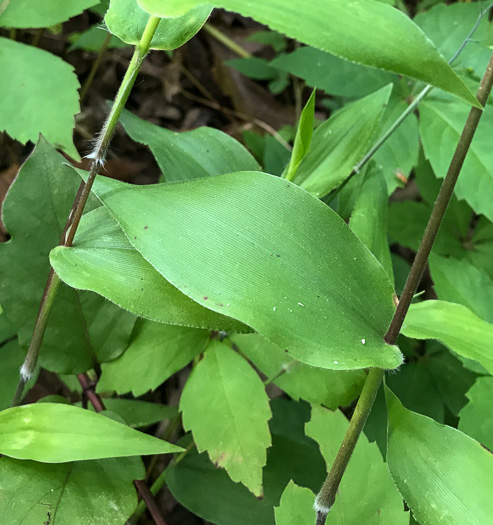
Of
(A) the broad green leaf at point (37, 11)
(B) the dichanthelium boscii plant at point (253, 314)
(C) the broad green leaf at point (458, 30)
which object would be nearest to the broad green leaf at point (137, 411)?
(B) the dichanthelium boscii plant at point (253, 314)

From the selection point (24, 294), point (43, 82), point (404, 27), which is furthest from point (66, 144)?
point (404, 27)

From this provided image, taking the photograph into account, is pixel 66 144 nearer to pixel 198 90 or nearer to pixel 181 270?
pixel 181 270

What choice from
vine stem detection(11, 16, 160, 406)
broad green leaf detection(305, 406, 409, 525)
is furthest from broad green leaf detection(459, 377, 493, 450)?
vine stem detection(11, 16, 160, 406)

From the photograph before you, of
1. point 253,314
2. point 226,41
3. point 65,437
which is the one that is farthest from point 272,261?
point 226,41

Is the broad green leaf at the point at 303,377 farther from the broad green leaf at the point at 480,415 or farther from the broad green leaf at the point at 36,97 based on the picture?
the broad green leaf at the point at 36,97

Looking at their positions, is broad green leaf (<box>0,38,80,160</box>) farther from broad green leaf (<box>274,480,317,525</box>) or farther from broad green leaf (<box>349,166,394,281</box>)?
broad green leaf (<box>274,480,317,525</box>)

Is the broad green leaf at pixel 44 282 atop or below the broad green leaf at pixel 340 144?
below
